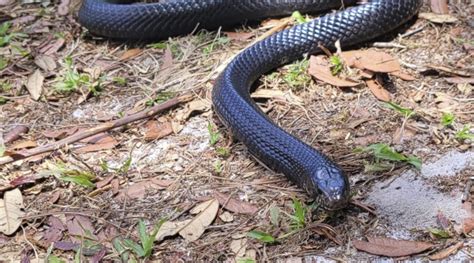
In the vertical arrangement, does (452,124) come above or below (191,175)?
above

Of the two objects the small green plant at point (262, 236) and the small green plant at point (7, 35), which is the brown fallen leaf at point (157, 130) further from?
the small green plant at point (7, 35)

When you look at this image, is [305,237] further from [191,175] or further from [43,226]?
[43,226]

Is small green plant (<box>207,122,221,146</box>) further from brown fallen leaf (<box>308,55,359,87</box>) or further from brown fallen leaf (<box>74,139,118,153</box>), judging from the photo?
brown fallen leaf (<box>308,55,359,87</box>)

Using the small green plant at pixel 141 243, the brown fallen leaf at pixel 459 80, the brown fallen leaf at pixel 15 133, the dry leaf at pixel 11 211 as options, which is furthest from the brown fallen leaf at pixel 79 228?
the brown fallen leaf at pixel 459 80

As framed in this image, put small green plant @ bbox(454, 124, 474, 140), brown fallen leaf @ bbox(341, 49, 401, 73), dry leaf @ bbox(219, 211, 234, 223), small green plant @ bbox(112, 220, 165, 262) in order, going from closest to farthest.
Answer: small green plant @ bbox(112, 220, 165, 262) → dry leaf @ bbox(219, 211, 234, 223) → small green plant @ bbox(454, 124, 474, 140) → brown fallen leaf @ bbox(341, 49, 401, 73)

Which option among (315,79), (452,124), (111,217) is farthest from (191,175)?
(452,124)

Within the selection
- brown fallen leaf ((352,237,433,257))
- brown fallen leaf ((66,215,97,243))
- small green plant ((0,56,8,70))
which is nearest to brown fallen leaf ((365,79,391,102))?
brown fallen leaf ((352,237,433,257))
